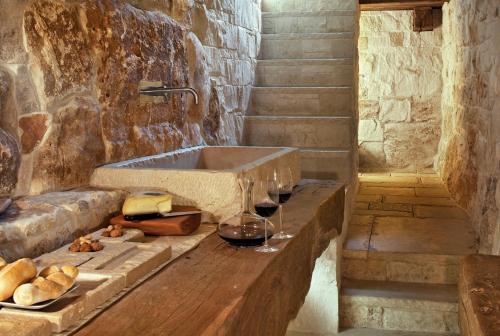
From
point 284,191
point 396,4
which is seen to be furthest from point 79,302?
point 396,4

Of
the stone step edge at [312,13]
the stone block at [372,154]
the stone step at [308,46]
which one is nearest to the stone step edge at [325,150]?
the stone step at [308,46]

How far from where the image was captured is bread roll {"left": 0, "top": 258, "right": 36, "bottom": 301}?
44.5 inches

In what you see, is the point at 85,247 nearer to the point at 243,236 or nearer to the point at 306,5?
the point at 243,236

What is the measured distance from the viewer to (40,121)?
1.85m

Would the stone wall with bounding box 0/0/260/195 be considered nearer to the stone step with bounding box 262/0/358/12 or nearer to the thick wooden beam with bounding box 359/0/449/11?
the stone step with bounding box 262/0/358/12

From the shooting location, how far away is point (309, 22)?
4.86 m

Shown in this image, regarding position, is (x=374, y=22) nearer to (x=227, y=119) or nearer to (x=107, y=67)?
(x=227, y=119)

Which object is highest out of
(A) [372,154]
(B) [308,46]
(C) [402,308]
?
(B) [308,46]

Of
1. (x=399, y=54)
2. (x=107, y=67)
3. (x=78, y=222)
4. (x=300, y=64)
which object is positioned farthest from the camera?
(x=399, y=54)

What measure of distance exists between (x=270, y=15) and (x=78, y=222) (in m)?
3.56

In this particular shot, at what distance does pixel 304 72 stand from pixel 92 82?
8.81ft

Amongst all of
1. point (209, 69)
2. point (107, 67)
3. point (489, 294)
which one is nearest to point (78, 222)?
point (107, 67)

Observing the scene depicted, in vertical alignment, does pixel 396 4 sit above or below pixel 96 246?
above

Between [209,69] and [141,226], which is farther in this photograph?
[209,69]
